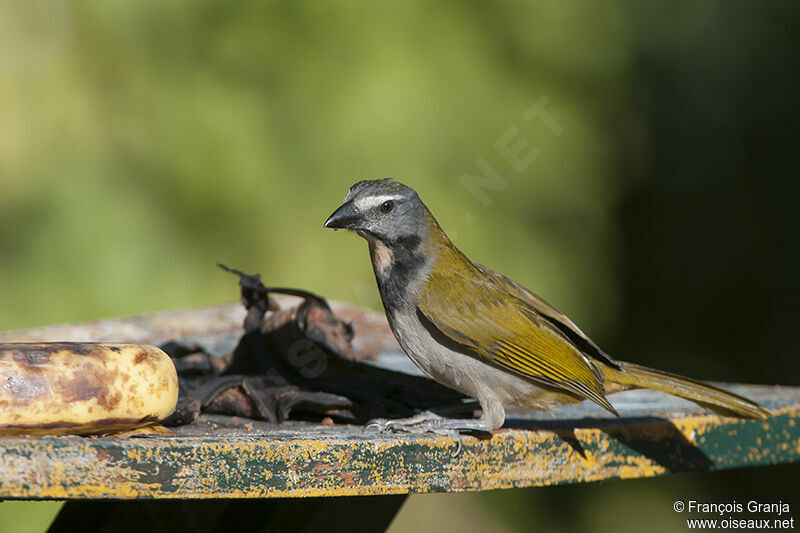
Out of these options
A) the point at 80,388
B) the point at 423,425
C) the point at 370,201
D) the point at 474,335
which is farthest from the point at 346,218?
the point at 80,388

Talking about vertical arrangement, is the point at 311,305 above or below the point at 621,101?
below

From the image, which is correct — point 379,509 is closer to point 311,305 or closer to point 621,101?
point 311,305

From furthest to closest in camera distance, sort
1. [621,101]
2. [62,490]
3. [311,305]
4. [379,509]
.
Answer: [621,101]
[311,305]
[379,509]
[62,490]

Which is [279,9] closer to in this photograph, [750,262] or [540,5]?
[540,5]

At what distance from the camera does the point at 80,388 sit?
2.20 metres

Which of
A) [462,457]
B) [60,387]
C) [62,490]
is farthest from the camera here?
[462,457]

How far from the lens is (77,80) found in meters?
5.24

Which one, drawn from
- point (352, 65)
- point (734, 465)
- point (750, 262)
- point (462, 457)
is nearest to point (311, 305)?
point (462, 457)

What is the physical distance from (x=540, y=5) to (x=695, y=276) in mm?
1768

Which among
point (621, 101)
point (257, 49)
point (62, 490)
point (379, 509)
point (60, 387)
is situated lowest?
point (379, 509)

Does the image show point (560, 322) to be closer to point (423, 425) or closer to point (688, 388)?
point (688, 388)

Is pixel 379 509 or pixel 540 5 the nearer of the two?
pixel 379 509

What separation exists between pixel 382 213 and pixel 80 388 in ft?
3.88

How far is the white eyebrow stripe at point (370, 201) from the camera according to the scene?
306 cm
